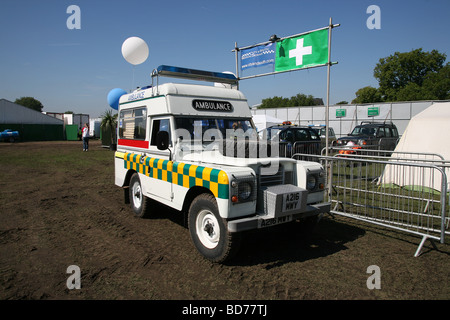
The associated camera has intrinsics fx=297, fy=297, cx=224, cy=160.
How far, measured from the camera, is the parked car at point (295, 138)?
12.0 meters

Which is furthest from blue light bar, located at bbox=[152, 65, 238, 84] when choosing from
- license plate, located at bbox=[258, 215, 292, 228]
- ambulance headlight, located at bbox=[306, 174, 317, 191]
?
license plate, located at bbox=[258, 215, 292, 228]

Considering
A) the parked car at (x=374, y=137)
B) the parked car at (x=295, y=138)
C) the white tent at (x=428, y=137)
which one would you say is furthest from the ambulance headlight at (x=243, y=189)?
the parked car at (x=374, y=137)

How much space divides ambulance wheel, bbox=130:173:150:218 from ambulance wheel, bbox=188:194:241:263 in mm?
1958

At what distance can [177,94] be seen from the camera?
209 inches

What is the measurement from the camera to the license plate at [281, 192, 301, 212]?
153 inches

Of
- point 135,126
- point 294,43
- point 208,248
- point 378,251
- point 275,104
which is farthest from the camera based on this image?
point 275,104

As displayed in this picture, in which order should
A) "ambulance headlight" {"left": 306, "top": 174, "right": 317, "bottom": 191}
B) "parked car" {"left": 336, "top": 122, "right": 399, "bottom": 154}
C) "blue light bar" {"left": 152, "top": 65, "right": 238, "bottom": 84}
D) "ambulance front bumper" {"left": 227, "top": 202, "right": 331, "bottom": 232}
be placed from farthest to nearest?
"parked car" {"left": 336, "top": 122, "right": 399, "bottom": 154}
"blue light bar" {"left": 152, "top": 65, "right": 238, "bottom": 84}
"ambulance headlight" {"left": 306, "top": 174, "right": 317, "bottom": 191}
"ambulance front bumper" {"left": 227, "top": 202, "right": 331, "bottom": 232}

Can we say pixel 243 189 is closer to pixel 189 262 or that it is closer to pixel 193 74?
pixel 189 262

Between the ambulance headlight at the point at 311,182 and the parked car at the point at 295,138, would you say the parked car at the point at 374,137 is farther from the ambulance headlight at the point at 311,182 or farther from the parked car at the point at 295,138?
the ambulance headlight at the point at 311,182

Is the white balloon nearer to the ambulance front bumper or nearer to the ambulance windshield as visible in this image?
the ambulance windshield

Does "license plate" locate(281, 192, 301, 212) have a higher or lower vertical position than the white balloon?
lower
